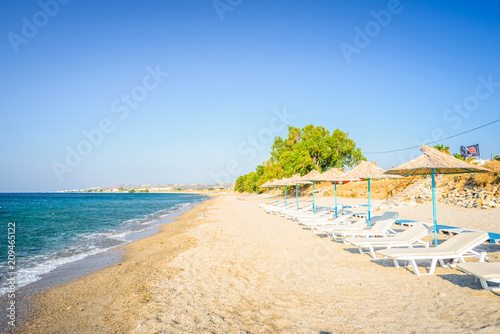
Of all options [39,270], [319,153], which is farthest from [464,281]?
[319,153]

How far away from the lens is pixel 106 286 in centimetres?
536

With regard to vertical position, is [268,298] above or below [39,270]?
above

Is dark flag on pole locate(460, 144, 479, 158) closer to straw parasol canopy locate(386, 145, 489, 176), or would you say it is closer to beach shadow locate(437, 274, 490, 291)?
straw parasol canopy locate(386, 145, 489, 176)

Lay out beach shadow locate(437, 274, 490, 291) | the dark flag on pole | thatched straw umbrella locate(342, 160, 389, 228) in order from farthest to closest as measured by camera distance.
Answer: the dark flag on pole
thatched straw umbrella locate(342, 160, 389, 228)
beach shadow locate(437, 274, 490, 291)

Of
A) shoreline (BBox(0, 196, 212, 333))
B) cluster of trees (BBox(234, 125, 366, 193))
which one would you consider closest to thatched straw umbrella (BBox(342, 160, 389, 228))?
shoreline (BBox(0, 196, 212, 333))

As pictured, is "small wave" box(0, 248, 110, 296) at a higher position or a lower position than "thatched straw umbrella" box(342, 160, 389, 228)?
lower

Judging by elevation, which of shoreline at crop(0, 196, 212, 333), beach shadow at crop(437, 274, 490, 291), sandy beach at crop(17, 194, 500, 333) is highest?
beach shadow at crop(437, 274, 490, 291)

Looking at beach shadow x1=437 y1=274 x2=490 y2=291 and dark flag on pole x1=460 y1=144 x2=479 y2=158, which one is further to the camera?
dark flag on pole x1=460 y1=144 x2=479 y2=158

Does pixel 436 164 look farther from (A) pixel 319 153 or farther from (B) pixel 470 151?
(B) pixel 470 151

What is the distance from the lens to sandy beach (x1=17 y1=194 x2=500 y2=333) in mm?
3346

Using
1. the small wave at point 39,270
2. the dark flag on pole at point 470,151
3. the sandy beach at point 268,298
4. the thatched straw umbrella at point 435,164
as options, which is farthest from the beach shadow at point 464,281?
the dark flag on pole at point 470,151

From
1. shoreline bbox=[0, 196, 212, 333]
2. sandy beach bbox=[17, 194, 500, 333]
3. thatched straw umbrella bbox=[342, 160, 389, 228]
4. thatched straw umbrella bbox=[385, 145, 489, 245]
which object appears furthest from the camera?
thatched straw umbrella bbox=[342, 160, 389, 228]

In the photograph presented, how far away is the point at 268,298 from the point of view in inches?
165

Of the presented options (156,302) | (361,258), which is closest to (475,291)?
(361,258)
